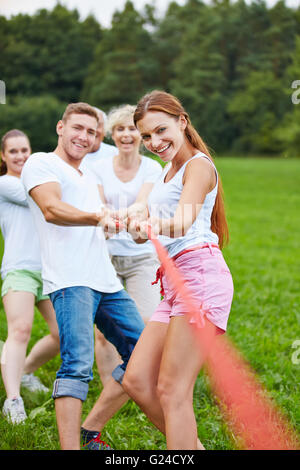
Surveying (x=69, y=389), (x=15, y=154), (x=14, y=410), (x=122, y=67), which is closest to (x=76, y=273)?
(x=69, y=389)

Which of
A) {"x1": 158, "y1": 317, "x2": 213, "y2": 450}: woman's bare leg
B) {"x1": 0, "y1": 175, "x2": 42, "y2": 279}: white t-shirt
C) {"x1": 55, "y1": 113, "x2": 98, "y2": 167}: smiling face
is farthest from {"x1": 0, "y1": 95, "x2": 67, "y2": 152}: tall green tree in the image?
{"x1": 158, "y1": 317, "x2": 213, "y2": 450}: woman's bare leg

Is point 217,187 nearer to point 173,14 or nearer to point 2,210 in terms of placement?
point 2,210

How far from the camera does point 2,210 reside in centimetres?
414

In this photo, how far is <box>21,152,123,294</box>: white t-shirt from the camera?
124 inches

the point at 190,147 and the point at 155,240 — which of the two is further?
the point at 190,147

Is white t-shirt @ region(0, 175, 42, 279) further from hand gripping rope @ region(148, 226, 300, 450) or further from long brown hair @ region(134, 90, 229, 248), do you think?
hand gripping rope @ region(148, 226, 300, 450)

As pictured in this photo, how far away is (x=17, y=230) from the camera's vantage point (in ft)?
13.4

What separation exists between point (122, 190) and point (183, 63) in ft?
187

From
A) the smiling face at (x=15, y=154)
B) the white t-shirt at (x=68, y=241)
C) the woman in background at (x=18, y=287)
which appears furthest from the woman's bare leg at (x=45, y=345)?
the smiling face at (x=15, y=154)

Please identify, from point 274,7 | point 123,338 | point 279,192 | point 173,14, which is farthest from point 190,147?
point 173,14

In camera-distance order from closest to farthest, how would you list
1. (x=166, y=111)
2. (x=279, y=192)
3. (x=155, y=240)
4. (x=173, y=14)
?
(x=155, y=240), (x=166, y=111), (x=279, y=192), (x=173, y=14)

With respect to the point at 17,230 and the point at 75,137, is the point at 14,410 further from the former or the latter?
the point at 75,137

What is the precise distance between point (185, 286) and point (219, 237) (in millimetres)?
508

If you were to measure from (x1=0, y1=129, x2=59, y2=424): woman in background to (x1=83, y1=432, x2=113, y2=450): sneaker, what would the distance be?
59cm
